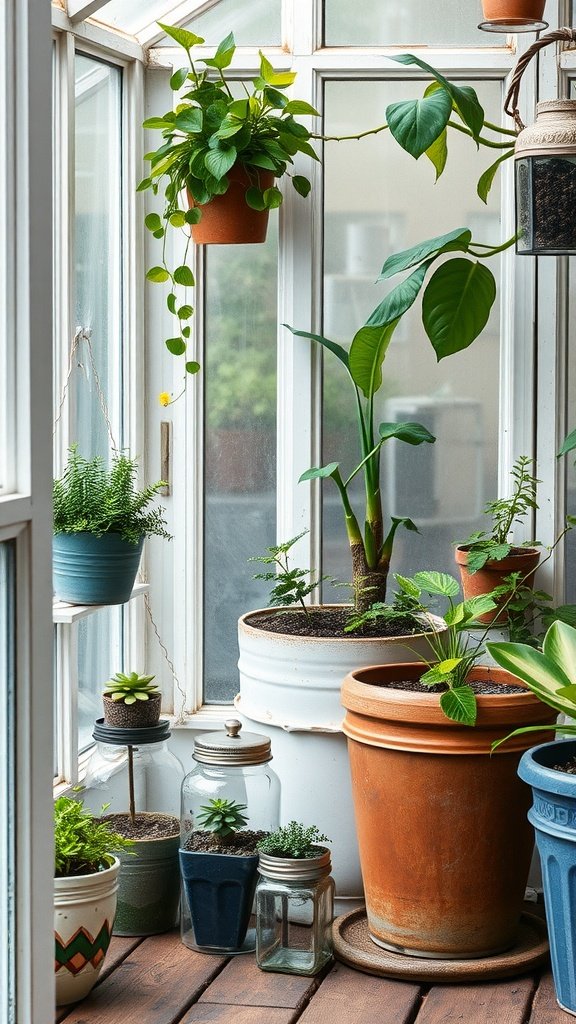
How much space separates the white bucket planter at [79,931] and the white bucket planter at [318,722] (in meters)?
0.58

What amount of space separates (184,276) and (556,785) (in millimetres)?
1575

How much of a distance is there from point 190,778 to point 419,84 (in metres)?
1.82

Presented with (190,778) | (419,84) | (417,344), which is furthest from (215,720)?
(419,84)

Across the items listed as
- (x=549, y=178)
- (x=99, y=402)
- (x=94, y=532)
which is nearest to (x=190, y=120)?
(x=99, y=402)

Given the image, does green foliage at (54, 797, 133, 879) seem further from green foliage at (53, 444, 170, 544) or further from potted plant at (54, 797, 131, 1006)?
green foliage at (53, 444, 170, 544)

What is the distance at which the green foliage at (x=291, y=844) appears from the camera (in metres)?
2.63

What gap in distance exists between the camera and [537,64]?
320 centimetres

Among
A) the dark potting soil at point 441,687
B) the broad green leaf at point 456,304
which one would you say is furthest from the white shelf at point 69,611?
the broad green leaf at point 456,304

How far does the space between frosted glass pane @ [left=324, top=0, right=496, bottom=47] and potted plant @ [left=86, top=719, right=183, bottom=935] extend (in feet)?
5.87

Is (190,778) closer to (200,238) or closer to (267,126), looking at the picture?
(200,238)

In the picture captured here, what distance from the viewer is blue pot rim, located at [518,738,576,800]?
2.33m

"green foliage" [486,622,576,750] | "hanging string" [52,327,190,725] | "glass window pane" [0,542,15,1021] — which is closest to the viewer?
"glass window pane" [0,542,15,1021]

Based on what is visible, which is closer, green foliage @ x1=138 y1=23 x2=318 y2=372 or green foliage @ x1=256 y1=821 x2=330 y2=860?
green foliage @ x1=256 y1=821 x2=330 y2=860

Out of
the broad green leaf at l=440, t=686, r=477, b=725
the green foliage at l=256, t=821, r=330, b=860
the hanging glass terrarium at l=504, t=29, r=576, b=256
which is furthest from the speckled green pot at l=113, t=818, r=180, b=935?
the hanging glass terrarium at l=504, t=29, r=576, b=256
